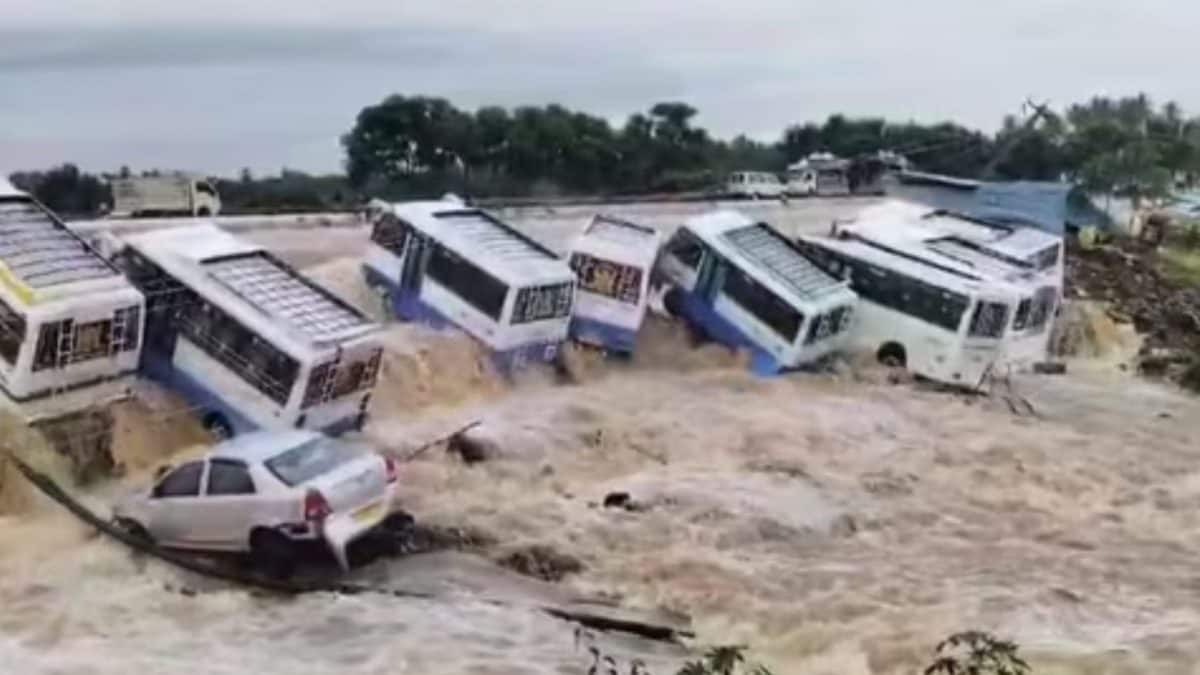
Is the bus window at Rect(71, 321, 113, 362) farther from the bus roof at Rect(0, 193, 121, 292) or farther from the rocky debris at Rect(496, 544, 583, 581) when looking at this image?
the rocky debris at Rect(496, 544, 583, 581)

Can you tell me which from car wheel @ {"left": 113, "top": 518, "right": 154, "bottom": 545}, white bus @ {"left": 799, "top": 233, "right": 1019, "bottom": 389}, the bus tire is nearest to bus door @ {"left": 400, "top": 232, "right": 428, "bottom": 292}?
white bus @ {"left": 799, "top": 233, "right": 1019, "bottom": 389}

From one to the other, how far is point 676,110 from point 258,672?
61.3 meters

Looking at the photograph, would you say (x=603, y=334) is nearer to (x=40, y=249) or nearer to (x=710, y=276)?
(x=710, y=276)

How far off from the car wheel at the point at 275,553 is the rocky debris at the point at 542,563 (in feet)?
7.70

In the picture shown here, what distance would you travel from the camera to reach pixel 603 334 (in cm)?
3142

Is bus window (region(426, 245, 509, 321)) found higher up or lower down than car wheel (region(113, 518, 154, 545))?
higher up

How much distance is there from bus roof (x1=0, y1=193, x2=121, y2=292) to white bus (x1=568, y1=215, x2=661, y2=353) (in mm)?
10007

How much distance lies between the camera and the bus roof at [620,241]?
102 feet

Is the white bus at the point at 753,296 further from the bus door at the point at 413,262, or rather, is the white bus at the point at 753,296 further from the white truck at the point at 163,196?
the white truck at the point at 163,196

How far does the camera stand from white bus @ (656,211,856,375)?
31828mm

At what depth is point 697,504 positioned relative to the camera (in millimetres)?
22188

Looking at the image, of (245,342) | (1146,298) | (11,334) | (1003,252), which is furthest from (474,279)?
(1146,298)

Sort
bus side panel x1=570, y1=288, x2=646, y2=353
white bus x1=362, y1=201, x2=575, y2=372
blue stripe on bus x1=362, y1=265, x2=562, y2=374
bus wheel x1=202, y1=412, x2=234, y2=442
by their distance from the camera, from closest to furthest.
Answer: bus wheel x1=202, y1=412, x2=234, y2=442, white bus x1=362, y1=201, x2=575, y2=372, blue stripe on bus x1=362, y1=265, x2=562, y2=374, bus side panel x1=570, y1=288, x2=646, y2=353

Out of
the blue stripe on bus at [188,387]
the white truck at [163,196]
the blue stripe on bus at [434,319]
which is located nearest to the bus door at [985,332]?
the blue stripe on bus at [434,319]
